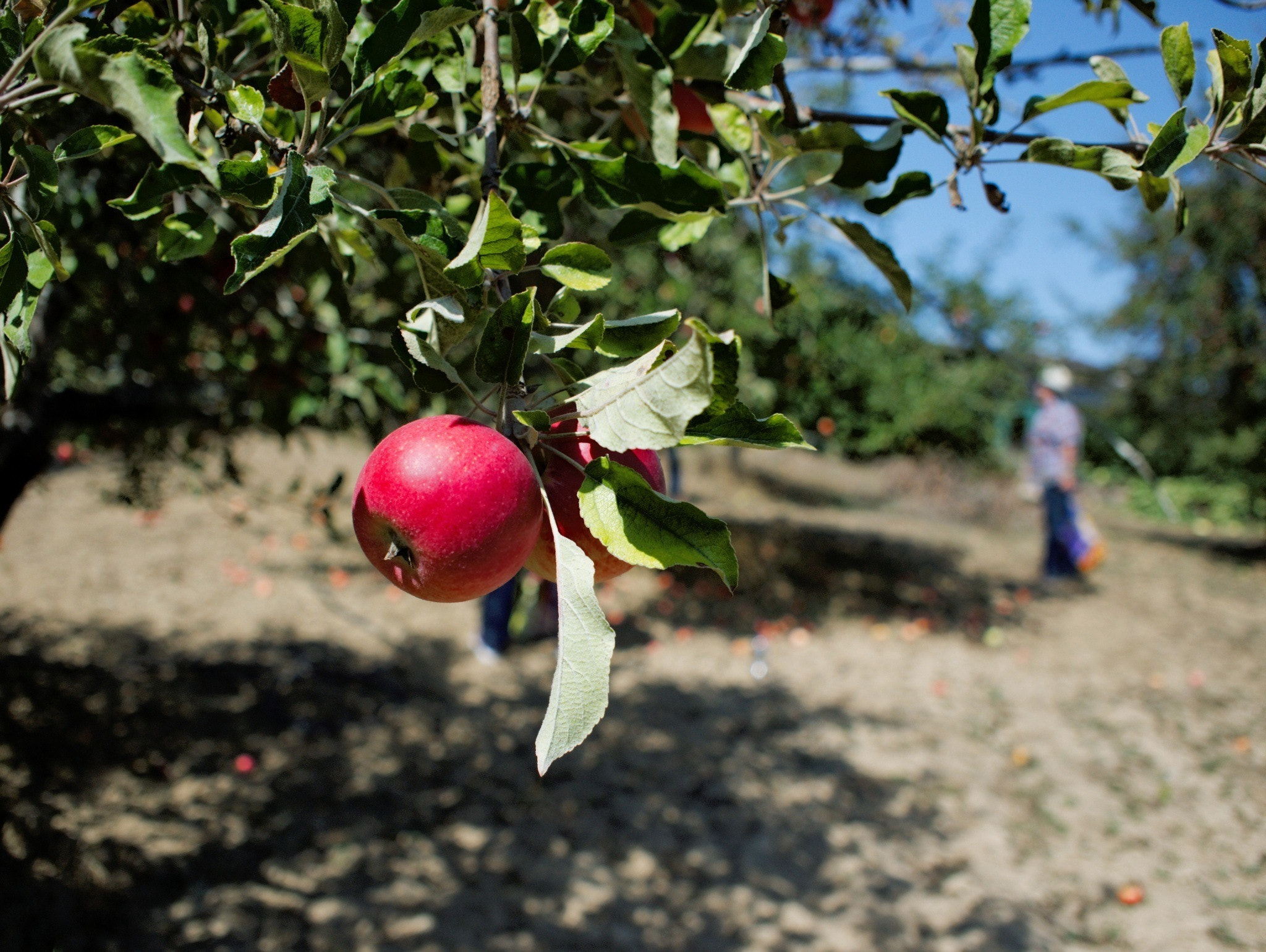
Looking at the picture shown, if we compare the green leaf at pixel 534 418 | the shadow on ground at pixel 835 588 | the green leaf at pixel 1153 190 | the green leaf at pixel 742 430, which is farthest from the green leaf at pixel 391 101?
the shadow on ground at pixel 835 588

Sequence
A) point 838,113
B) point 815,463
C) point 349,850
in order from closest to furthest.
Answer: point 838,113
point 349,850
point 815,463

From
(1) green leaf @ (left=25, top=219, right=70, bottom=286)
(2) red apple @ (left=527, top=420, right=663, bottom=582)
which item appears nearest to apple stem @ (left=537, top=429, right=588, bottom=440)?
(2) red apple @ (left=527, top=420, right=663, bottom=582)

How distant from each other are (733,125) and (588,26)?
0.92 feet

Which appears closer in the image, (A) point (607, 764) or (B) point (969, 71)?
(B) point (969, 71)

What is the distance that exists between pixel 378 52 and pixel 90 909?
9.15 ft

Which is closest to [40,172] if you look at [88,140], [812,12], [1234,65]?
[88,140]

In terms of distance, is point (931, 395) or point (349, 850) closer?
point (349, 850)

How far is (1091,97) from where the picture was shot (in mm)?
1043

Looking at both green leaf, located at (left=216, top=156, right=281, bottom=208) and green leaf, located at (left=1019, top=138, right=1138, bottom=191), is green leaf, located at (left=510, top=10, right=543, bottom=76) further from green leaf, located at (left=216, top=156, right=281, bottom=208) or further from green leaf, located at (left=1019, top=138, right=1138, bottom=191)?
green leaf, located at (left=1019, top=138, right=1138, bottom=191)

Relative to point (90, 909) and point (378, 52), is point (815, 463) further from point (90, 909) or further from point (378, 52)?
point (378, 52)

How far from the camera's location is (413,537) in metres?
0.84

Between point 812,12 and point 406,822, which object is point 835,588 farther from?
point 812,12

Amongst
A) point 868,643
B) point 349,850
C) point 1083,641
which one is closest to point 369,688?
point 349,850

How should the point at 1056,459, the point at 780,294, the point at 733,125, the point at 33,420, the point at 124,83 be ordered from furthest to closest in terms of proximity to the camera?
the point at 1056,459
the point at 33,420
the point at 780,294
the point at 733,125
the point at 124,83
